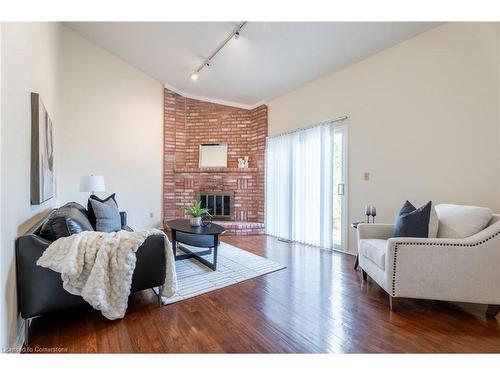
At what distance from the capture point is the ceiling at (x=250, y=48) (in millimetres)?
2850

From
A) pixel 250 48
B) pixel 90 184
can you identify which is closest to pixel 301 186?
pixel 250 48

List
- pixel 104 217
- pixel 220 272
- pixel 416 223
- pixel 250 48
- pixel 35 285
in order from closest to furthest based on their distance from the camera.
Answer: pixel 35 285 < pixel 416 223 < pixel 104 217 < pixel 220 272 < pixel 250 48

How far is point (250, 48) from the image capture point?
10.9ft

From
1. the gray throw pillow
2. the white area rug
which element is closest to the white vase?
the white area rug

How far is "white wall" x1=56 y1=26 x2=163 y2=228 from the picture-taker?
3674mm

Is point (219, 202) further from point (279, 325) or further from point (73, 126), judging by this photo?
point (279, 325)

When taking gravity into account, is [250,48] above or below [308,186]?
above

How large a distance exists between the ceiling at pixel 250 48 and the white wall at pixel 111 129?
0.90 feet

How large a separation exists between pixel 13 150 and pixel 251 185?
13.0 ft

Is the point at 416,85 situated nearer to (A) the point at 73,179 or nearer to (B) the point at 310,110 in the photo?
(B) the point at 310,110

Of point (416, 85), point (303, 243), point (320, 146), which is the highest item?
point (416, 85)
